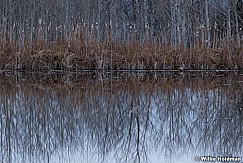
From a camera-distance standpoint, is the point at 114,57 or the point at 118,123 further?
the point at 114,57

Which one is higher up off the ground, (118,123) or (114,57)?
(114,57)

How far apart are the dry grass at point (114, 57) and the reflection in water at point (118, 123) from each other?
11.5 feet

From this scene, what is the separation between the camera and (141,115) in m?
4.73

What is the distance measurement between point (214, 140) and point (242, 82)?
4.15m

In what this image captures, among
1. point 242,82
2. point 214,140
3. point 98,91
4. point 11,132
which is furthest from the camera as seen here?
point 242,82

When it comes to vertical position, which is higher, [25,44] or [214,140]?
[25,44]

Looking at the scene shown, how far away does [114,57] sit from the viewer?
10.4 m

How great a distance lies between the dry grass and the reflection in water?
3520 mm

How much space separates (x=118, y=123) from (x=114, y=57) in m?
6.12

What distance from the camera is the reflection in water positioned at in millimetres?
3369

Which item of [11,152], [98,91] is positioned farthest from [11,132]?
[98,91]

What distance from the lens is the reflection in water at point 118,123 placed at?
11.1ft

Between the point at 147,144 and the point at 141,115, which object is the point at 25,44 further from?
the point at 147,144

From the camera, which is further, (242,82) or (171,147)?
(242,82)
